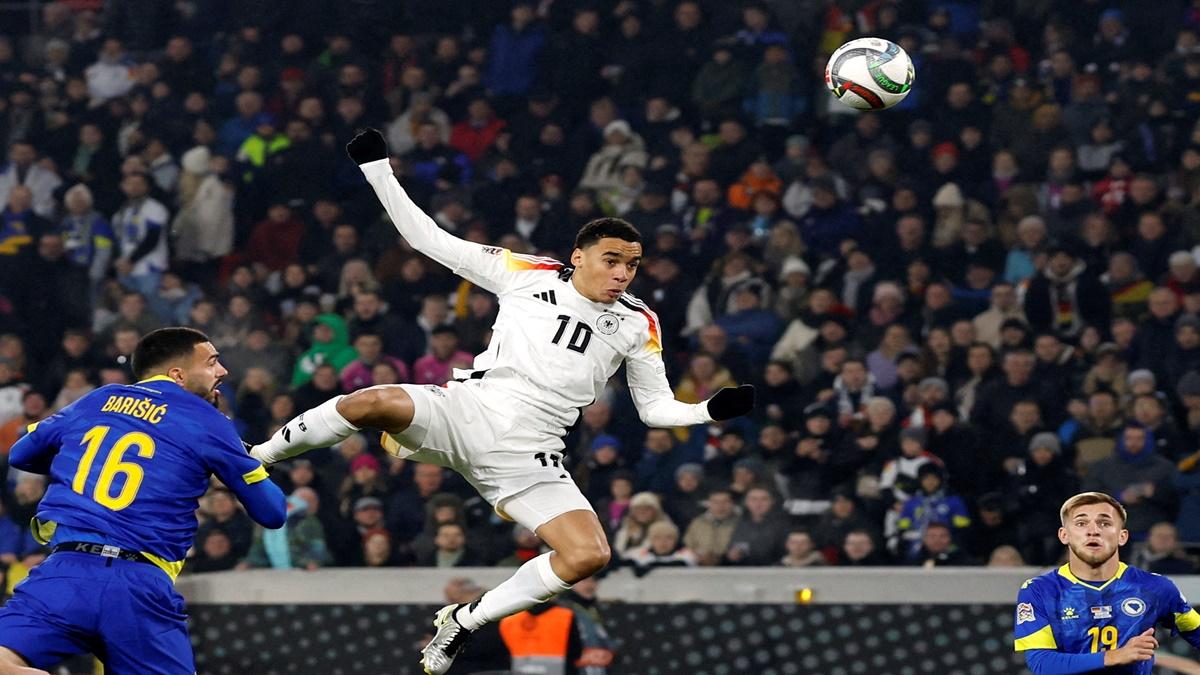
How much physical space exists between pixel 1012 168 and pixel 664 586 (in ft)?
18.9

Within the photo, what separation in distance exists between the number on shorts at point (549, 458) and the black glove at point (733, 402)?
0.83m

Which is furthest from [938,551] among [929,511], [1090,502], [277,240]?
[277,240]

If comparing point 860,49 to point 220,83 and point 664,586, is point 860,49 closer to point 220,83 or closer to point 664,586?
point 664,586

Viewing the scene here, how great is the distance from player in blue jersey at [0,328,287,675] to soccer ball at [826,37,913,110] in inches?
151

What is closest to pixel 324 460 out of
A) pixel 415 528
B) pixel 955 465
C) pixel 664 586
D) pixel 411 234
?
pixel 415 528

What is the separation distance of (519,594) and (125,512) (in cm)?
214

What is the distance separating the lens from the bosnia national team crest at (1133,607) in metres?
7.62

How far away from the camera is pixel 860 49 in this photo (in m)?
9.67

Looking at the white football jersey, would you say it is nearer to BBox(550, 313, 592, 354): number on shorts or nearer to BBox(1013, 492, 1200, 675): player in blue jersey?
BBox(550, 313, 592, 354): number on shorts

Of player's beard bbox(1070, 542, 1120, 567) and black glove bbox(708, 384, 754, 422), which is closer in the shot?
player's beard bbox(1070, 542, 1120, 567)

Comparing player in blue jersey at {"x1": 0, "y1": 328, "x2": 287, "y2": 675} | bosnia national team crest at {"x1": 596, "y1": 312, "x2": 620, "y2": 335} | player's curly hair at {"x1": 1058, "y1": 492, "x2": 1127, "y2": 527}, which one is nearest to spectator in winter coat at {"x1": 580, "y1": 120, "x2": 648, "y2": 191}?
bosnia national team crest at {"x1": 596, "y1": 312, "x2": 620, "y2": 335}

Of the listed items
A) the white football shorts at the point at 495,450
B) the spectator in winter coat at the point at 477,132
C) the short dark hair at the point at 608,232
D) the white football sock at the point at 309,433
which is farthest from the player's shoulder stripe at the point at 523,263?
the spectator in winter coat at the point at 477,132

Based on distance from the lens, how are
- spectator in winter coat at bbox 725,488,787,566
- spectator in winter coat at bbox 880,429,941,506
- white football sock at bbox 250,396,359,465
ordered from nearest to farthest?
1. white football sock at bbox 250,396,359,465
2. spectator in winter coat at bbox 725,488,787,566
3. spectator in winter coat at bbox 880,429,941,506

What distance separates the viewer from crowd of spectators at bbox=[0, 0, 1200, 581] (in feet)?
43.2
